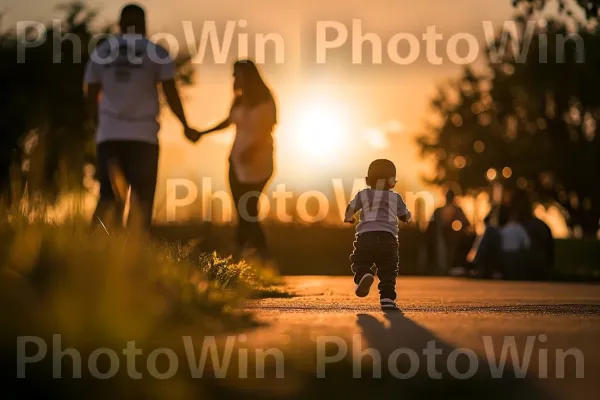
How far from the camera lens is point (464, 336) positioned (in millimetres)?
6902

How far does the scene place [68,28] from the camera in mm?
48531

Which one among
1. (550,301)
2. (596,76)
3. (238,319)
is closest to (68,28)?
(596,76)

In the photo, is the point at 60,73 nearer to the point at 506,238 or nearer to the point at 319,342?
the point at 506,238

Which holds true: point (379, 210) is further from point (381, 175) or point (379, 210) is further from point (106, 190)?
point (106, 190)

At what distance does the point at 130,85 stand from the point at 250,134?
361cm

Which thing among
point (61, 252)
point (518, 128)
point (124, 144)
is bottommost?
point (61, 252)

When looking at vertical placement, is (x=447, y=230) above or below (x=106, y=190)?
below

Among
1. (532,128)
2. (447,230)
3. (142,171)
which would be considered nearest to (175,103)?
(142,171)

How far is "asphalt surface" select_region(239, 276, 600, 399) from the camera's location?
16.2 feet

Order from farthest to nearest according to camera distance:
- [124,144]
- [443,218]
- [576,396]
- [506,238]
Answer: [443,218]
[506,238]
[124,144]
[576,396]

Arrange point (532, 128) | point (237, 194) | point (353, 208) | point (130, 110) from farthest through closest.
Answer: point (532, 128)
point (237, 194)
point (353, 208)
point (130, 110)

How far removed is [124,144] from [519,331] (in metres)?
4.32

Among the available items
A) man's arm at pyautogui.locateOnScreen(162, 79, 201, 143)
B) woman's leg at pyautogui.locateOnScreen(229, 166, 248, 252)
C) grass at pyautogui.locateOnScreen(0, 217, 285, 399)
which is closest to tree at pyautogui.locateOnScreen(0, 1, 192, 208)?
woman's leg at pyautogui.locateOnScreen(229, 166, 248, 252)

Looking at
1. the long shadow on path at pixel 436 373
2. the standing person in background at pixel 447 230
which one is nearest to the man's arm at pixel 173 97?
the long shadow on path at pixel 436 373
